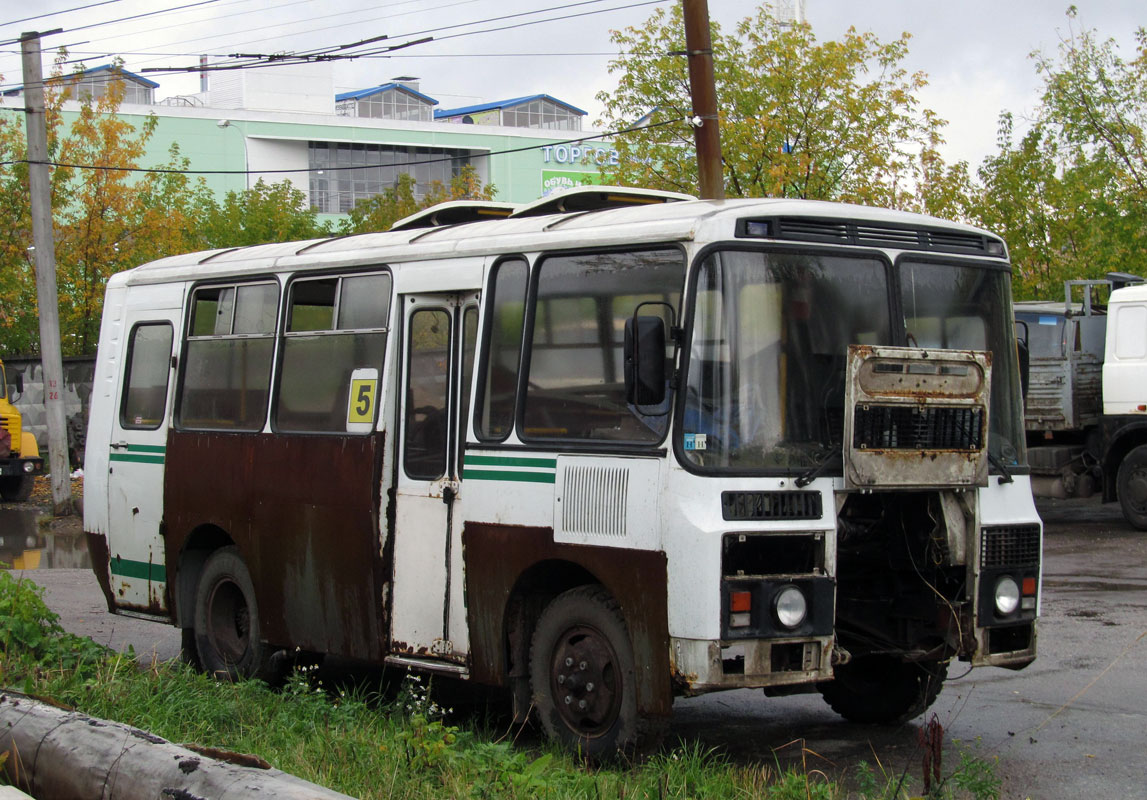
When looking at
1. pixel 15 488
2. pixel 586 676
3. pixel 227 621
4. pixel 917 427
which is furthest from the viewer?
pixel 15 488

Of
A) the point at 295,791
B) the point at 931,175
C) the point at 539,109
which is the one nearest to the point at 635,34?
the point at 931,175

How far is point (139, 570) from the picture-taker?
10.3 m

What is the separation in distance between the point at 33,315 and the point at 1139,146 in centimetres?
2634

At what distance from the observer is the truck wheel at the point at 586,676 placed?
679 centimetres

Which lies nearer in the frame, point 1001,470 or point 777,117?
point 1001,470

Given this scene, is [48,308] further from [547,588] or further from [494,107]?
[494,107]

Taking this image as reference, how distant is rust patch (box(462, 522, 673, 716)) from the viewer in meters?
6.57

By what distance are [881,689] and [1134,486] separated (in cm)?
1143

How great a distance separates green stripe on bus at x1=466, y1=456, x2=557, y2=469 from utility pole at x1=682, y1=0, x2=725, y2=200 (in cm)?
814

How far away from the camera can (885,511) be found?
7301 millimetres

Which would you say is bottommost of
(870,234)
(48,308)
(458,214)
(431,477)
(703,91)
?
(431,477)

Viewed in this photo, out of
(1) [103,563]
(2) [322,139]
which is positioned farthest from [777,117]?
(2) [322,139]

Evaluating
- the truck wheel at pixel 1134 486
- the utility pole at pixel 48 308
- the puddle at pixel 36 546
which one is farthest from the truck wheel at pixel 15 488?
the truck wheel at pixel 1134 486

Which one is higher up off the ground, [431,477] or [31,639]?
[431,477]
